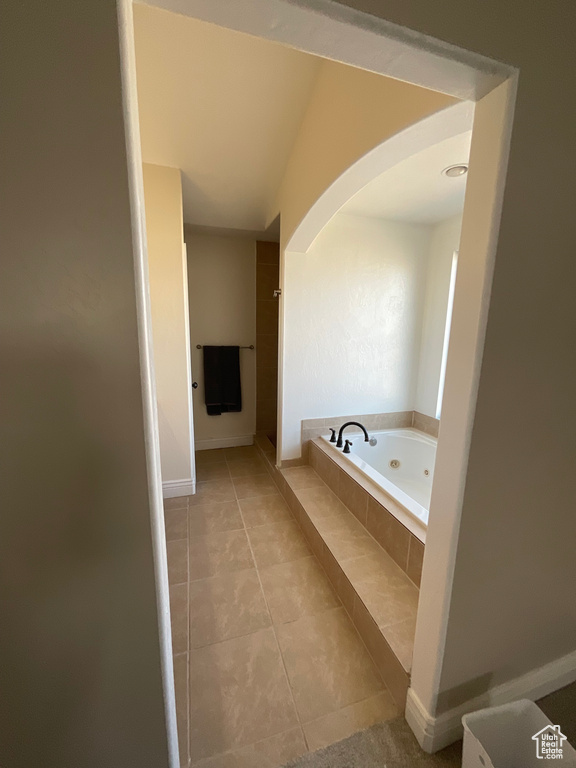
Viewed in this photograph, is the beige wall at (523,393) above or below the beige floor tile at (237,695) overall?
above

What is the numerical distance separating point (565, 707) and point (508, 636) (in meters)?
0.47

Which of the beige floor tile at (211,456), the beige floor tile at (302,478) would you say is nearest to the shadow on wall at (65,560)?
the beige floor tile at (302,478)

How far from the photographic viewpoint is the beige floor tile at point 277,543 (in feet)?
6.05

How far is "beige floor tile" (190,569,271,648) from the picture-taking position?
140cm

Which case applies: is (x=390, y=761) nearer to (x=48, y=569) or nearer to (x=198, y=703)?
(x=198, y=703)

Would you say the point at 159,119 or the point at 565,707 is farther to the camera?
the point at 159,119

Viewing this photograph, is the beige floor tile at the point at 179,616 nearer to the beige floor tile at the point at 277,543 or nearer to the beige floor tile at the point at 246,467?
the beige floor tile at the point at 277,543

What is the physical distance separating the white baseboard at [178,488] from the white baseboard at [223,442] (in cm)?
93

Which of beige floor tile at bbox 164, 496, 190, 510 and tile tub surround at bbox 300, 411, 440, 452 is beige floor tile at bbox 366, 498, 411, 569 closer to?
tile tub surround at bbox 300, 411, 440, 452

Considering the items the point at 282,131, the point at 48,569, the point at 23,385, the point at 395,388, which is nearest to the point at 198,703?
the point at 48,569

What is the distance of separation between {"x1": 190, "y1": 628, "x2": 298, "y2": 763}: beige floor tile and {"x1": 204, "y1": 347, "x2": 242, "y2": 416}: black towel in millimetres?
2289

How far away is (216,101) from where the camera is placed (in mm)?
1601

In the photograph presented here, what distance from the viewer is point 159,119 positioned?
1666mm

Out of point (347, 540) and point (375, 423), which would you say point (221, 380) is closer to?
point (375, 423)
